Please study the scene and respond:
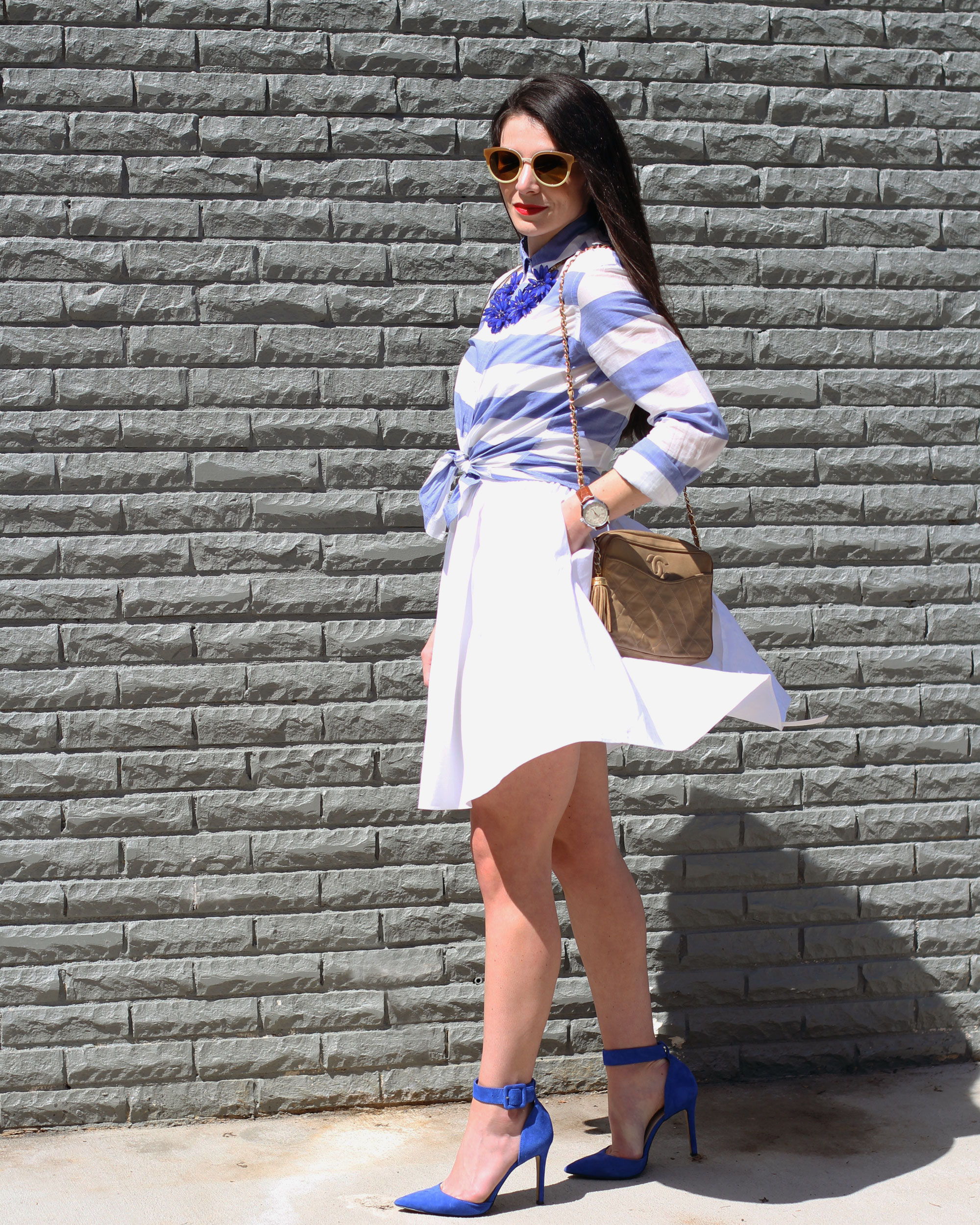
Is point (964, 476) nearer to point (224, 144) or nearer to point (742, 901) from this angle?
point (742, 901)

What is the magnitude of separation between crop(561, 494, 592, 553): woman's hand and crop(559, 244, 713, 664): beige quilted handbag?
0.03 meters

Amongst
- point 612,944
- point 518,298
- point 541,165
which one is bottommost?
point 612,944

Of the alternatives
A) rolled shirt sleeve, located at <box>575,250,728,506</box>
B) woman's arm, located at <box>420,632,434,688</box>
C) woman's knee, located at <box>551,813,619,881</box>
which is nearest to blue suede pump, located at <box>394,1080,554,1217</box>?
woman's knee, located at <box>551,813,619,881</box>

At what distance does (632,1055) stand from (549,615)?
0.93 m

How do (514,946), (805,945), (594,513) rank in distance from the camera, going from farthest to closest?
1. (805,945)
2. (514,946)
3. (594,513)

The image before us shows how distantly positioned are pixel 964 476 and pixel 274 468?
1806 millimetres

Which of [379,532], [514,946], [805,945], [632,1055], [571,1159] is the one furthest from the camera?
[805,945]

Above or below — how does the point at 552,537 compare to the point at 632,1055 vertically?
above

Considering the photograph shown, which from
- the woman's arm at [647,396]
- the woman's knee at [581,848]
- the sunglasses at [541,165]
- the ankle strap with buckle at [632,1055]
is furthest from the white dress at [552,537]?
the ankle strap with buckle at [632,1055]

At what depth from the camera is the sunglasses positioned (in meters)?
2.03

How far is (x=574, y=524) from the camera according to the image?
200cm

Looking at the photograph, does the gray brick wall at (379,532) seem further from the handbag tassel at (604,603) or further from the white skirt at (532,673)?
the handbag tassel at (604,603)

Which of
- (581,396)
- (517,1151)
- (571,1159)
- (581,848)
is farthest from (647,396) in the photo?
(571,1159)

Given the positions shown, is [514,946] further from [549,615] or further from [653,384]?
[653,384]
